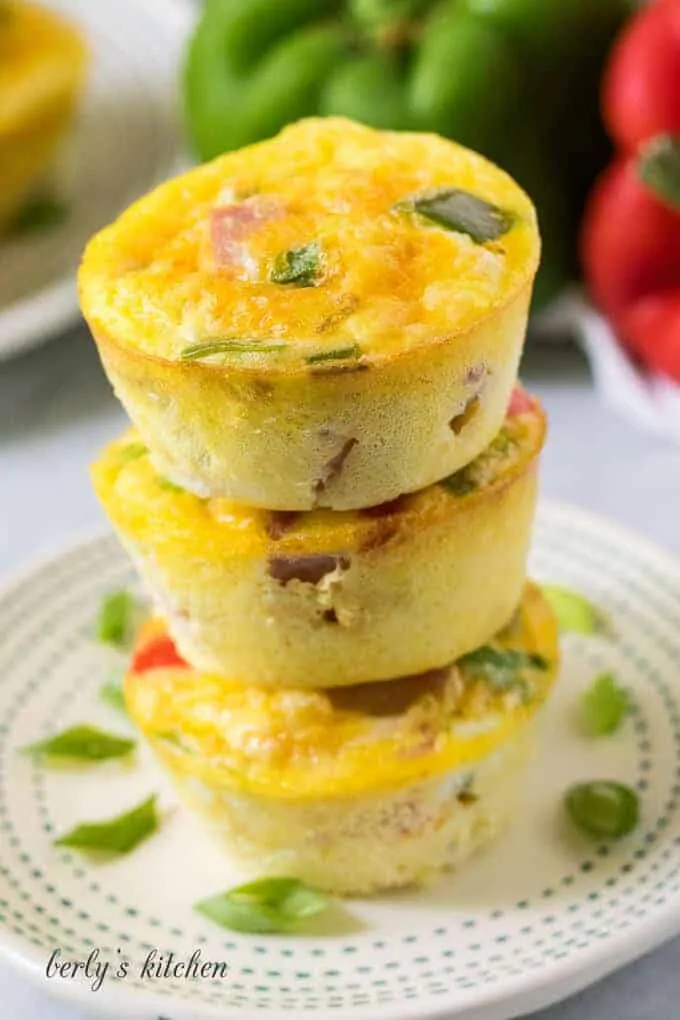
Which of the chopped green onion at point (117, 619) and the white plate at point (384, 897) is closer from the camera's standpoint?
the white plate at point (384, 897)

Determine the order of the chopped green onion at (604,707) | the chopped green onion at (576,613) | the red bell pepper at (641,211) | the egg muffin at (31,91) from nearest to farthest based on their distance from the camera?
1. the chopped green onion at (604,707)
2. the chopped green onion at (576,613)
3. the red bell pepper at (641,211)
4. the egg muffin at (31,91)

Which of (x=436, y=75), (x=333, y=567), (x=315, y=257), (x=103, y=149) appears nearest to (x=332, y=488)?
(x=333, y=567)

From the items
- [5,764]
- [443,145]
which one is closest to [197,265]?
[443,145]

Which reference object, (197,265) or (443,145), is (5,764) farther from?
(443,145)

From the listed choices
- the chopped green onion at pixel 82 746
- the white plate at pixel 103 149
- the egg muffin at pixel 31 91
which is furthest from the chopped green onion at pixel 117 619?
the egg muffin at pixel 31 91

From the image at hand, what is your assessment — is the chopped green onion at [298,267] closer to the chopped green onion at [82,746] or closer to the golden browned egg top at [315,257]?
the golden browned egg top at [315,257]

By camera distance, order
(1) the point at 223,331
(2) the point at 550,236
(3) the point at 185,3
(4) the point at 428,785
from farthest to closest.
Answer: (3) the point at 185,3
(2) the point at 550,236
(4) the point at 428,785
(1) the point at 223,331
